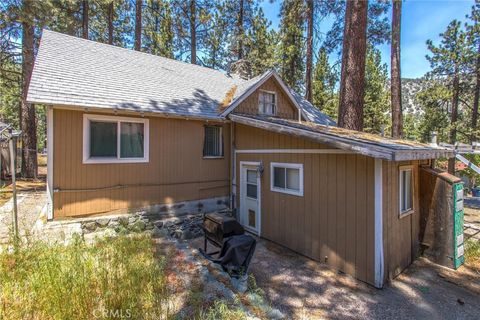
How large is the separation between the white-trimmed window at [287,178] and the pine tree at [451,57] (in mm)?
14849

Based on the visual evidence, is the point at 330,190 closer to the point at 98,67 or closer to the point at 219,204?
the point at 219,204

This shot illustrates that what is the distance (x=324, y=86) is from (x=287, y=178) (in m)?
18.0

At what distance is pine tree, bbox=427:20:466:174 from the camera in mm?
16797

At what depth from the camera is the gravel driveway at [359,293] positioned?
4180 millimetres

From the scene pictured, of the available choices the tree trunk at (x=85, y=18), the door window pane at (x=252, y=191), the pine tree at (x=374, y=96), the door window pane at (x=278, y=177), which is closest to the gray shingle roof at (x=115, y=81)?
the door window pane at (x=252, y=191)

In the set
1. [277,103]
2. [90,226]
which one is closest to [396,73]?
[277,103]

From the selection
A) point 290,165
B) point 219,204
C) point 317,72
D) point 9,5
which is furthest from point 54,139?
point 317,72

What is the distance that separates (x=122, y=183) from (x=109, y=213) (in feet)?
2.79

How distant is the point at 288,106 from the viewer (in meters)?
11.7

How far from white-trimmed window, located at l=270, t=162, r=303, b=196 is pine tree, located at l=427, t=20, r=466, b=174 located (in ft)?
48.7

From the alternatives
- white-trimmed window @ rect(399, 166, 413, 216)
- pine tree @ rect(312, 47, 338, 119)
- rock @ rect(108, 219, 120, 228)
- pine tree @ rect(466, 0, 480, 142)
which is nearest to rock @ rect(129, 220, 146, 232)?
rock @ rect(108, 219, 120, 228)

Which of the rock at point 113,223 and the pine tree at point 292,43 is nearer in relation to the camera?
the rock at point 113,223

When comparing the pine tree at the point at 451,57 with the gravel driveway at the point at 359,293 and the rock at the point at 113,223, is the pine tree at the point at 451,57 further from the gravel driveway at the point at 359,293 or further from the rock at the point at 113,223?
the rock at the point at 113,223

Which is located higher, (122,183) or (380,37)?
(380,37)
